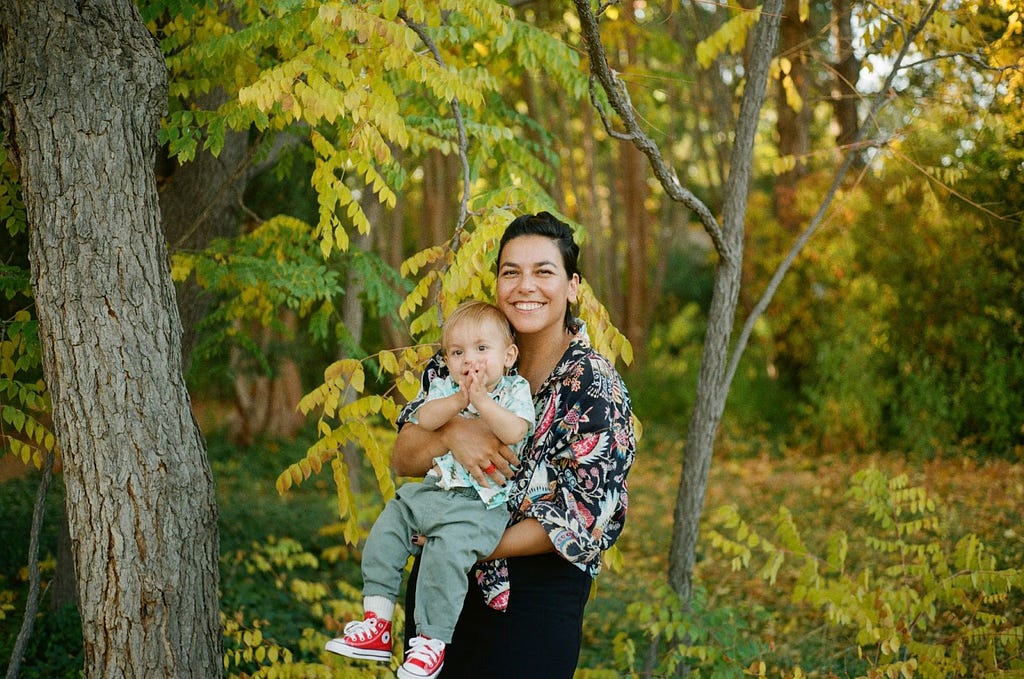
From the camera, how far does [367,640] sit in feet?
8.68

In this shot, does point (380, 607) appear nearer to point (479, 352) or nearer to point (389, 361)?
point (479, 352)

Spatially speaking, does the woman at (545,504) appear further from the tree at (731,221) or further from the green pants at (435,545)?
the tree at (731,221)

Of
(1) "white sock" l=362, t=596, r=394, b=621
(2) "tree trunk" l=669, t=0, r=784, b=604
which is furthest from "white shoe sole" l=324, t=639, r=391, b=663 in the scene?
(2) "tree trunk" l=669, t=0, r=784, b=604

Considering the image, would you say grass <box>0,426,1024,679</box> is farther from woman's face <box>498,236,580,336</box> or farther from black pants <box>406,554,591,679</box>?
woman's face <box>498,236,580,336</box>

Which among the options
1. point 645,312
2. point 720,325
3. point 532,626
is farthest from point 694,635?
point 645,312

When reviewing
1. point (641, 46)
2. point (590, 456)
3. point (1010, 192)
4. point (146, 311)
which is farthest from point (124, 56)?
point (641, 46)

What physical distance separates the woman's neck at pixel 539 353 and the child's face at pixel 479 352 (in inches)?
6.4

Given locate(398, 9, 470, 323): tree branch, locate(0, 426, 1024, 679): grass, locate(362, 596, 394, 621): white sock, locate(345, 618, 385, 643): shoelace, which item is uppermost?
locate(398, 9, 470, 323): tree branch

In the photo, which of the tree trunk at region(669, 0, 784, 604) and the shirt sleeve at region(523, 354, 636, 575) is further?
the tree trunk at region(669, 0, 784, 604)

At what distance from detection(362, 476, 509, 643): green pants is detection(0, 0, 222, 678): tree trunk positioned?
0.85m

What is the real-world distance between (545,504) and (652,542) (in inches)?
257

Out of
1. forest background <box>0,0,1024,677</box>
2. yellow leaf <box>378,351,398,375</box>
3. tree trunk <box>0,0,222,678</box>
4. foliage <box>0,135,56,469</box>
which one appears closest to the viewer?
tree trunk <box>0,0,222,678</box>

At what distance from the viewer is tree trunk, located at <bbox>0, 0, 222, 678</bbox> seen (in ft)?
9.73

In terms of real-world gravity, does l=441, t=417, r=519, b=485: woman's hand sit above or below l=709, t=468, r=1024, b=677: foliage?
above
